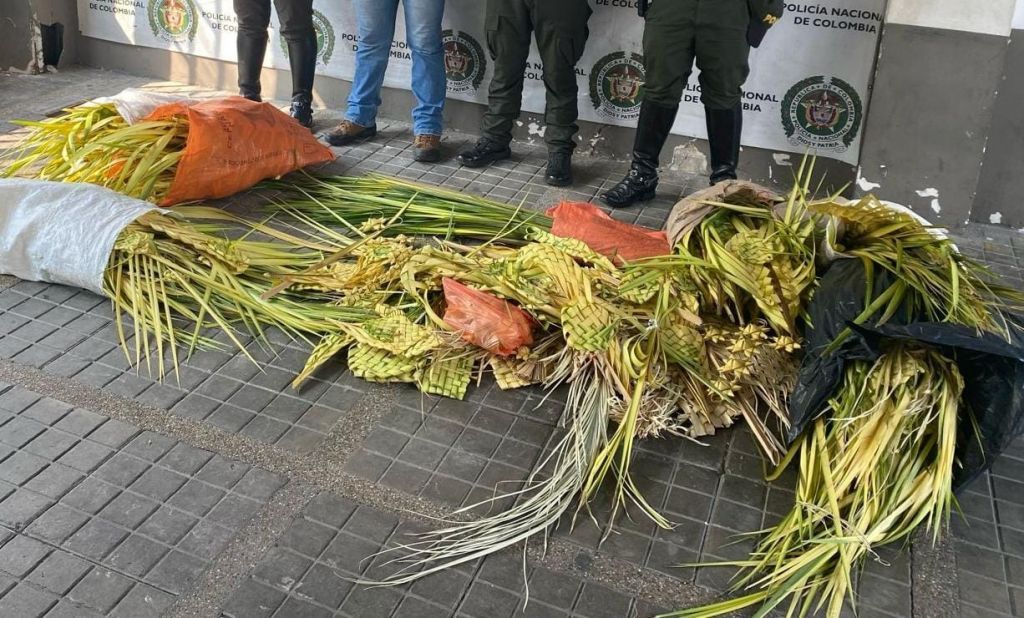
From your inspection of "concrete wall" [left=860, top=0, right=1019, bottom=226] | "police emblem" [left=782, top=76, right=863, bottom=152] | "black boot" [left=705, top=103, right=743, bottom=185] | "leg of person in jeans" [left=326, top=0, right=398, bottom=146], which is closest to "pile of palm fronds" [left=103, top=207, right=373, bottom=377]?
"leg of person in jeans" [left=326, top=0, right=398, bottom=146]

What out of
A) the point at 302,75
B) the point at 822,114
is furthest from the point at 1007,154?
the point at 302,75

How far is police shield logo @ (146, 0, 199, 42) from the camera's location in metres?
5.40

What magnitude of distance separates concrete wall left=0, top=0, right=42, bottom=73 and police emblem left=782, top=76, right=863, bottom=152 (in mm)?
4605

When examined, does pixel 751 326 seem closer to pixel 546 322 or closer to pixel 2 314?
pixel 546 322

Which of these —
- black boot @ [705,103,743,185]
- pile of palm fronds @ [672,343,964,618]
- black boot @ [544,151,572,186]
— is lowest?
pile of palm fronds @ [672,343,964,618]

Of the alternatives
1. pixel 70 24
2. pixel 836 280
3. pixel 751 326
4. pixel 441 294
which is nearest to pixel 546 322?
pixel 441 294

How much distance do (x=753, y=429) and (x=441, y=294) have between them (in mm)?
1141

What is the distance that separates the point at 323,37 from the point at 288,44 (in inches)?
13.8

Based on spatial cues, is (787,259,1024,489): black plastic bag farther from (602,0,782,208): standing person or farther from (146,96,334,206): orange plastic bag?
(146,96,334,206): orange plastic bag

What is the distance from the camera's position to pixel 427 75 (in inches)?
180

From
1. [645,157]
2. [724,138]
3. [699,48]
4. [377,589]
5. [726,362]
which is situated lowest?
[377,589]

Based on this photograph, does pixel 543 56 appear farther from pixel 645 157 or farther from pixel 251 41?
pixel 251 41

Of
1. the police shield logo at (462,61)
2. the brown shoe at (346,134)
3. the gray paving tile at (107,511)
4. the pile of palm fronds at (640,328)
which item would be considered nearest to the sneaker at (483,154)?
the police shield logo at (462,61)

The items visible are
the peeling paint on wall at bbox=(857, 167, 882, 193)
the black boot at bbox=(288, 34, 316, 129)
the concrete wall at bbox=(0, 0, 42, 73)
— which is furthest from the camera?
the concrete wall at bbox=(0, 0, 42, 73)
